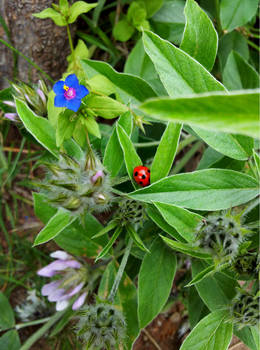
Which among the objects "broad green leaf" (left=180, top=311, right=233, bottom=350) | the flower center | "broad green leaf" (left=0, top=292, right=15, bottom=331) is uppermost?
the flower center

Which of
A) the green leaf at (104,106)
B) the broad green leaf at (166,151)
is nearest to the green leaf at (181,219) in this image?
the broad green leaf at (166,151)

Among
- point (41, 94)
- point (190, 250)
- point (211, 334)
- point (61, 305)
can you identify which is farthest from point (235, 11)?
point (61, 305)

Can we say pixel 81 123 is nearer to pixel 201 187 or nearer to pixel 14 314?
pixel 201 187

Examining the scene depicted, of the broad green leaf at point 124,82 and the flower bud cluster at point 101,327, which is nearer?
the flower bud cluster at point 101,327

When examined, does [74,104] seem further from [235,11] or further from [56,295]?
[235,11]

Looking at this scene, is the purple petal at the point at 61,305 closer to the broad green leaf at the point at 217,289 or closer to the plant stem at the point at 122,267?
the plant stem at the point at 122,267

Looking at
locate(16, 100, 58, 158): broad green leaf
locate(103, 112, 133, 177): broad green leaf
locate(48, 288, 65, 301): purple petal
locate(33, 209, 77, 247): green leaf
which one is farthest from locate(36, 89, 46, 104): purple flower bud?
locate(48, 288, 65, 301): purple petal

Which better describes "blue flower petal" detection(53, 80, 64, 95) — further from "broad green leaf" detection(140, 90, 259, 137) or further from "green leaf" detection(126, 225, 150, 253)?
"broad green leaf" detection(140, 90, 259, 137)
